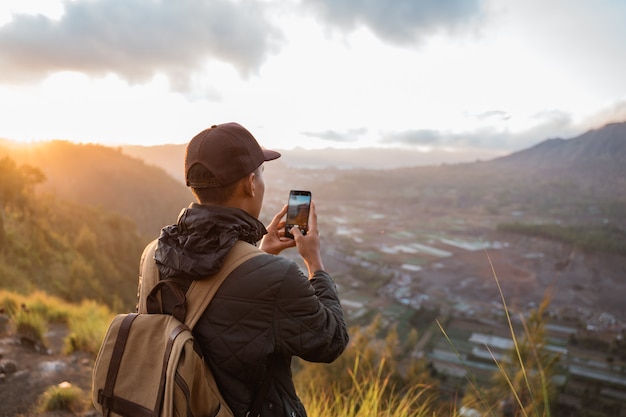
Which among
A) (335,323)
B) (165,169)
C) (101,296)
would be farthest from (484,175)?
(335,323)

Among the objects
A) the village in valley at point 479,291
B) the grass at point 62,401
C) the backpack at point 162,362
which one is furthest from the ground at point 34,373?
the village in valley at point 479,291

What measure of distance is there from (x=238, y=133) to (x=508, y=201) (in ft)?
297

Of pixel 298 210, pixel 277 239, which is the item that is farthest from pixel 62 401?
pixel 298 210

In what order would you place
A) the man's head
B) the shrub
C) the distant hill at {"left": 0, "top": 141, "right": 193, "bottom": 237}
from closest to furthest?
1. the man's head
2. the shrub
3. the distant hill at {"left": 0, "top": 141, "right": 193, "bottom": 237}

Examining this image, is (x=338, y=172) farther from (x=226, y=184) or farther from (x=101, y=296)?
(x=226, y=184)

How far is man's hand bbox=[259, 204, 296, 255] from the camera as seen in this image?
5.68ft

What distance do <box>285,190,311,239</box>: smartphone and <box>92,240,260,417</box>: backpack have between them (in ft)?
1.64

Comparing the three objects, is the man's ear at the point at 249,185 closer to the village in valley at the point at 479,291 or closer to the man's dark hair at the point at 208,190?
the man's dark hair at the point at 208,190

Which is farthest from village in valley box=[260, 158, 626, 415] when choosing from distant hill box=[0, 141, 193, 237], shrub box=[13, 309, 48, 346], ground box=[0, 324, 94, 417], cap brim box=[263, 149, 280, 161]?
distant hill box=[0, 141, 193, 237]

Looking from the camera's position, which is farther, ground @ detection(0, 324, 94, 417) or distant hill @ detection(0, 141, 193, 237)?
distant hill @ detection(0, 141, 193, 237)

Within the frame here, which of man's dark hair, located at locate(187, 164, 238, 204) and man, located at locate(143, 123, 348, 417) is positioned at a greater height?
man's dark hair, located at locate(187, 164, 238, 204)

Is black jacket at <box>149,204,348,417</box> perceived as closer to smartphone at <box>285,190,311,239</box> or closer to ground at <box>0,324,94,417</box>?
smartphone at <box>285,190,311,239</box>

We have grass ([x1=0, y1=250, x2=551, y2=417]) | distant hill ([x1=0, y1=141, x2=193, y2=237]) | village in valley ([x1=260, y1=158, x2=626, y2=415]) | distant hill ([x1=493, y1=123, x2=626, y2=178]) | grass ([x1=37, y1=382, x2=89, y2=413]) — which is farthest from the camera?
distant hill ([x1=493, y1=123, x2=626, y2=178])

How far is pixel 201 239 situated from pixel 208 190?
0.64 feet
